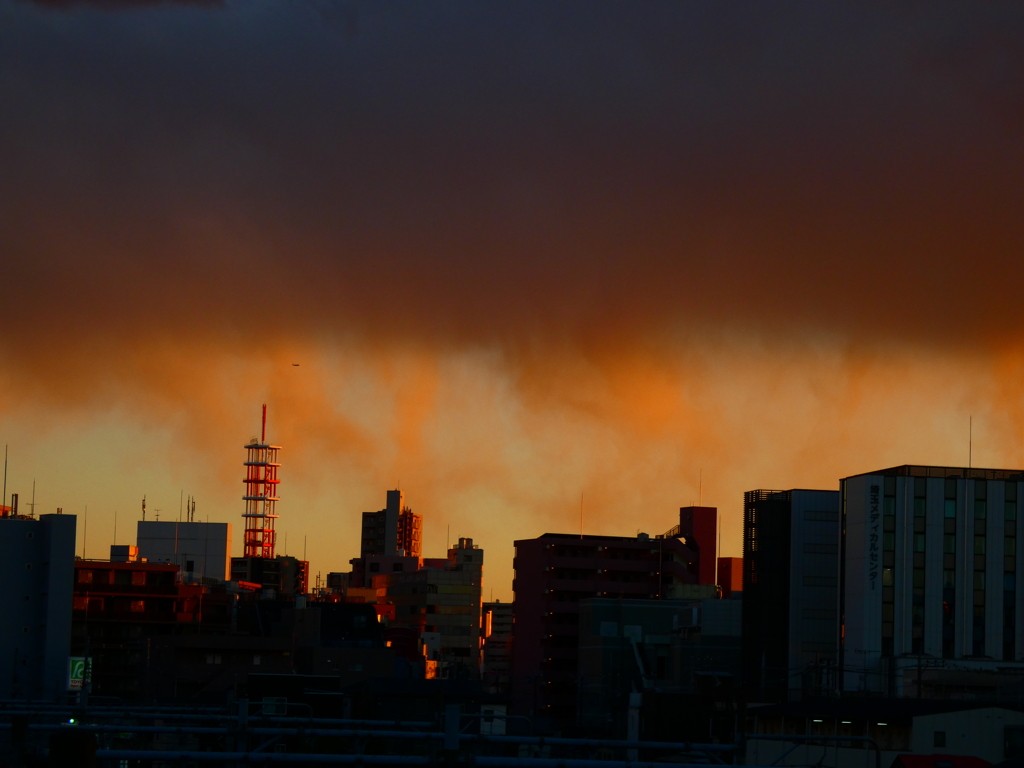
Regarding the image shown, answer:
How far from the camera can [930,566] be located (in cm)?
11081

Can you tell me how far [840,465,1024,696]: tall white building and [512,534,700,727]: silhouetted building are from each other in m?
39.3

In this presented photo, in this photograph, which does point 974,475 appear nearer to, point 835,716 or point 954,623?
point 954,623

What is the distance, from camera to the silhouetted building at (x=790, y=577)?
115 m

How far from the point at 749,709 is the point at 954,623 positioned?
3958cm

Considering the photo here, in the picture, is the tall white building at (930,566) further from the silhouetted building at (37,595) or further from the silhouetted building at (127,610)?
the silhouetted building at (127,610)

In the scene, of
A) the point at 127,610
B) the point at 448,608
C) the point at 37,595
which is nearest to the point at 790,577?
the point at 37,595

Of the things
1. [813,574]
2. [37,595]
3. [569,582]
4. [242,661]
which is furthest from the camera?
[569,582]

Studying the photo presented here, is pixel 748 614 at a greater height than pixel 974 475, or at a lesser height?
lesser

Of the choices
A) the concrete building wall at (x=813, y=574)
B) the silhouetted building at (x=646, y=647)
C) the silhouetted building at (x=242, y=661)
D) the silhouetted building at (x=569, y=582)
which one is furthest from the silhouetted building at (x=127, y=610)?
the concrete building wall at (x=813, y=574)

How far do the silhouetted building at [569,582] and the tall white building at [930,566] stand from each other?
39315 mm

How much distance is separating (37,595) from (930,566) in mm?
65591

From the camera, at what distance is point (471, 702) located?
289 ft

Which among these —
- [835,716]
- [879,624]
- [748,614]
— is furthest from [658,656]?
[835,716]

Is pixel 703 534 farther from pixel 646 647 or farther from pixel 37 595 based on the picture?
pixel 37 595
